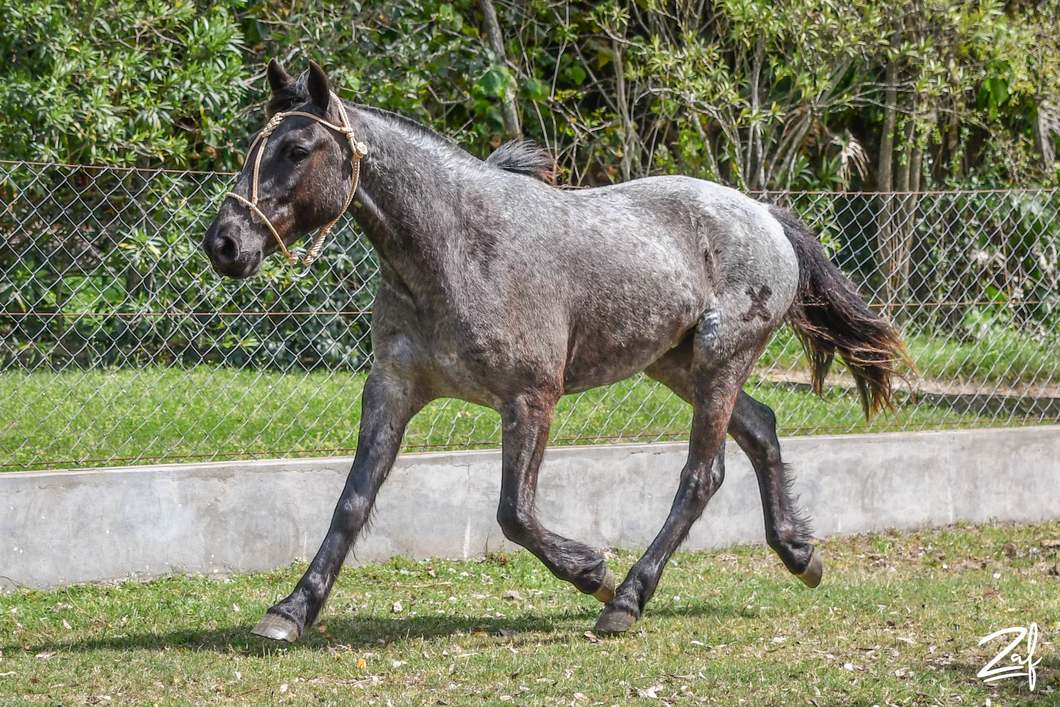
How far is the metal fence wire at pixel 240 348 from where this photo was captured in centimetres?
652

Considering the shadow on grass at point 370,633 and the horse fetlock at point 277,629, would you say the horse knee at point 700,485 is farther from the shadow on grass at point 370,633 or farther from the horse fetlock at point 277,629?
the horse fetlock at point 277,629

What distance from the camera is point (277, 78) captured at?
4.64m

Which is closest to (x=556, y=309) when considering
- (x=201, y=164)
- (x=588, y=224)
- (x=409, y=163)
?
(x=588, y=224)

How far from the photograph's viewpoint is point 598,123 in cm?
1067

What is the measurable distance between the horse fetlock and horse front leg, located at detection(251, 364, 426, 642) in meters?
0.06

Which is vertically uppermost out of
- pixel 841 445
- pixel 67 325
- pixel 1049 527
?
pixel 67 325

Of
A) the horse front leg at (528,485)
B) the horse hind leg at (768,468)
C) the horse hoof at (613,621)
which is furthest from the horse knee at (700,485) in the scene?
the horse front leg at (528,485)

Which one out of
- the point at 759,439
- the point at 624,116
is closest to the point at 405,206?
the point at 759,439

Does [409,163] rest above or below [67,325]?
above

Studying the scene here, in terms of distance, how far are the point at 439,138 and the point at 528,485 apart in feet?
4.58

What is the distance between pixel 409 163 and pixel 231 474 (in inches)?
82.8

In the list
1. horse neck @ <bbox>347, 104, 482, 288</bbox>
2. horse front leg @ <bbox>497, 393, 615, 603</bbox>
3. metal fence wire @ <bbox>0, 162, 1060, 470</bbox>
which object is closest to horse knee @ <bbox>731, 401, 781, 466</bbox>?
metal fence wire @ <bbox>0, 162, 1060, 470</bbox>

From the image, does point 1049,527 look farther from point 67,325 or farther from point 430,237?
point 67,325

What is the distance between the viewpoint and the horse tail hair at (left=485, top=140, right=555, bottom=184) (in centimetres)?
528
